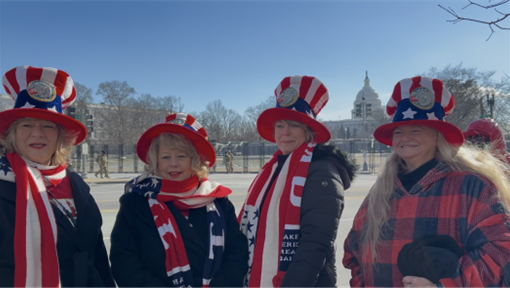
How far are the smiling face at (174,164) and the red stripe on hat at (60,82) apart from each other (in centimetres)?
74

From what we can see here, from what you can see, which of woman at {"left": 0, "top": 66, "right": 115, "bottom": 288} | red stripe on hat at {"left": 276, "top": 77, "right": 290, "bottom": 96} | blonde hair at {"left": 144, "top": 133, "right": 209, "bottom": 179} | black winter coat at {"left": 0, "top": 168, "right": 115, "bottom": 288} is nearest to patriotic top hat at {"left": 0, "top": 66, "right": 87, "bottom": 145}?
woman at {"left": 0, "top": 66, "right": 115, "bottom": 288}

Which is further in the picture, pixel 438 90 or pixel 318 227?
pixel 438 90

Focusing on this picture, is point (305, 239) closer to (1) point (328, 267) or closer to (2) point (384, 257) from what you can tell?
(1) point (328, 267)

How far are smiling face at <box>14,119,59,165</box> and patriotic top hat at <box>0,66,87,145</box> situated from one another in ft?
0.18

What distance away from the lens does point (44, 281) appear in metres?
2.15

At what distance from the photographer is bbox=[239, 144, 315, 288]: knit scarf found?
2.34 meters

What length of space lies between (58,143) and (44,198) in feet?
1.39

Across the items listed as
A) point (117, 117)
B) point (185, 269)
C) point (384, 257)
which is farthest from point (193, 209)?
point (117, 117)

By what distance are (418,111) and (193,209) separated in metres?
1.56

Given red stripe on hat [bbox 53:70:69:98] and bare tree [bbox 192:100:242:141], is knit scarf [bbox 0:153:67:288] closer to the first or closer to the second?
red stripe on hat [bbox 53:70:69:98]

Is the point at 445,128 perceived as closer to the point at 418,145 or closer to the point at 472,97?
the point at 418,145

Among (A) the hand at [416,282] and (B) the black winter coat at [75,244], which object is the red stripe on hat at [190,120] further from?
(A) the hand at [416,282]

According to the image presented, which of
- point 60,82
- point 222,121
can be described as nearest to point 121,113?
point 222,121

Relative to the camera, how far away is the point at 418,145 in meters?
2.39
